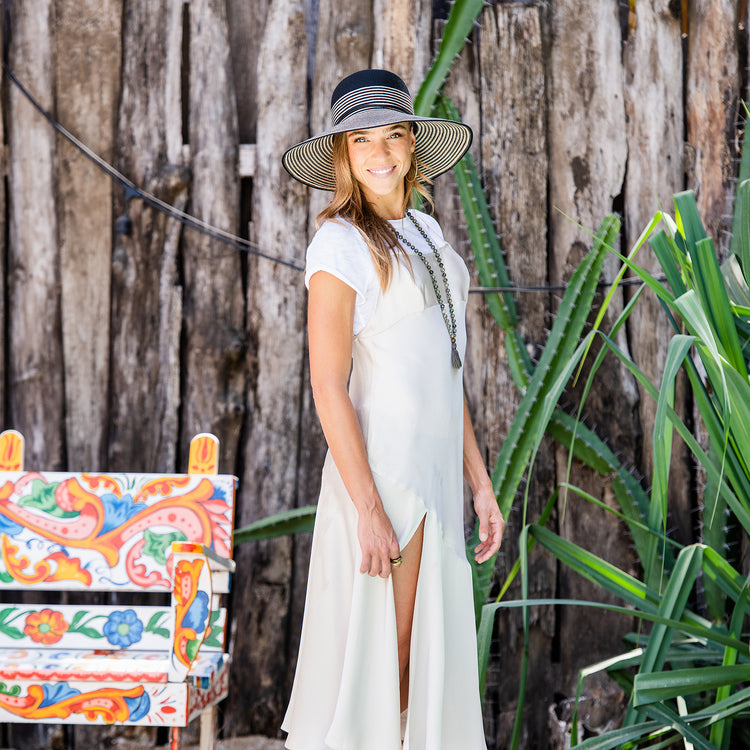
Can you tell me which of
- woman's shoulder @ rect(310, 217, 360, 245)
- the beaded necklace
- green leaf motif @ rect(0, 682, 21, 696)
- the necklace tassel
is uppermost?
woman's shoulder @ rect(310, 217, 360, 245)

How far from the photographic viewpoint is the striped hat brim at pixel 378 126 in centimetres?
171

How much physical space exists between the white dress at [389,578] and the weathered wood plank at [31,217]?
1.45 m

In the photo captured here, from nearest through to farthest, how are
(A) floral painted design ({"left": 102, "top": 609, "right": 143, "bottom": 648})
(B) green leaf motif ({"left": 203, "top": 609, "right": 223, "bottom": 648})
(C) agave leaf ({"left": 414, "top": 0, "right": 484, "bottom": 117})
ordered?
(B) green leaf motif ({"left": 203, "top": 609, "right": 223, "bottom": 648})
(A) floral painted design ({"left": 102, "top": 609, "right": 143, "bottom": 648})
(C) agave leaf ({"left": 414, "top": 0, "right": 484, "bottom": 117})

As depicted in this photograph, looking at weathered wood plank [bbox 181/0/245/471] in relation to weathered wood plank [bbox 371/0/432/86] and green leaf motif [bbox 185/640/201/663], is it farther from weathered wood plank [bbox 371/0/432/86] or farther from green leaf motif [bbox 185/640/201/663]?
green leaf motif [bbox 185/640/201/663]

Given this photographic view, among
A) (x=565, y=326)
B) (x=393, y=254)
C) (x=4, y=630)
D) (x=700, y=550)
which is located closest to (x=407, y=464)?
(x=393, y=254)

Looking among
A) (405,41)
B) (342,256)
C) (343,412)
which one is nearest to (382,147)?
(342,256)

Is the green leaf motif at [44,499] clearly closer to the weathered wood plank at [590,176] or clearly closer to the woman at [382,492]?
the woman at [382,492]

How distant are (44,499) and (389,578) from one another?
1241 millimetres

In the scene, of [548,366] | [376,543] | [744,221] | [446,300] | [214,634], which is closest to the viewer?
[376,543]

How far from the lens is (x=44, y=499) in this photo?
2389 millimetres

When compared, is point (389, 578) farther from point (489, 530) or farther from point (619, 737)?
point (619, 737)

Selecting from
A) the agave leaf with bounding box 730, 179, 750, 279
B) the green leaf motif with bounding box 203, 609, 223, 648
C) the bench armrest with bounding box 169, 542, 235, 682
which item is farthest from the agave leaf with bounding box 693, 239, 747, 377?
the green leaf motif with bounding box 203, 609, 223, 648

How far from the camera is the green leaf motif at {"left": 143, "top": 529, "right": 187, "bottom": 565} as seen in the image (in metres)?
2.37

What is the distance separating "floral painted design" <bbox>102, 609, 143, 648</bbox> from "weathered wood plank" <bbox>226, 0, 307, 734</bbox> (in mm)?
385
